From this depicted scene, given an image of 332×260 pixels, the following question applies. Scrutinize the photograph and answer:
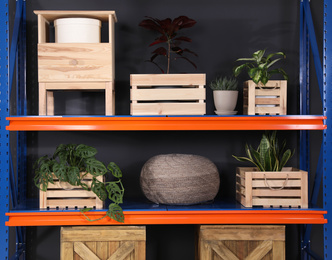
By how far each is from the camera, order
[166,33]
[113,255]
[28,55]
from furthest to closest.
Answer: [28,55]
[166,33]
[113,255]

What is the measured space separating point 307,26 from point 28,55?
6.67 feet

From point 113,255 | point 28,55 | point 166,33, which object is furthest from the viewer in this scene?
point 28,55

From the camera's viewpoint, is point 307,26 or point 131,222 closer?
point 131,222

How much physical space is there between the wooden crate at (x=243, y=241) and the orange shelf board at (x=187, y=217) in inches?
2.4

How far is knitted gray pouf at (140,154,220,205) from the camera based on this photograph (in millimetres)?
2715

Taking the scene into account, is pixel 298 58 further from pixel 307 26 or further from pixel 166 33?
pixel 166 33

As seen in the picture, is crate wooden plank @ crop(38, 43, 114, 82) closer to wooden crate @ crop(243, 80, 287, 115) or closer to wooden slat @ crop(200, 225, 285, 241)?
wooden crate @ crop(243, 80, 287, 115)

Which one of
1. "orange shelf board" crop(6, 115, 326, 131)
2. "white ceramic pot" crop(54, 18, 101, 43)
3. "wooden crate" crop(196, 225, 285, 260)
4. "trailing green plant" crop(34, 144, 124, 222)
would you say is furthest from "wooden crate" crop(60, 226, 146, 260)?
"white ceramic pot" crop(54, 18, 101, 43)

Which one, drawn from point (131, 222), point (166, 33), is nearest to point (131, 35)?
point (166, 33)

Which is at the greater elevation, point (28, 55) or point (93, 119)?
point (28, 55)

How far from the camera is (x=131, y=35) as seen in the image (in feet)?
10.4

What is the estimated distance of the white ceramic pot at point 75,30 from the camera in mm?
2738

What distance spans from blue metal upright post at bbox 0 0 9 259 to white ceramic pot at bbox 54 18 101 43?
1.09ft

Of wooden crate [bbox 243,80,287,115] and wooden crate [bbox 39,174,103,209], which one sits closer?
wooden crate [bbox 39,174,103,209]
